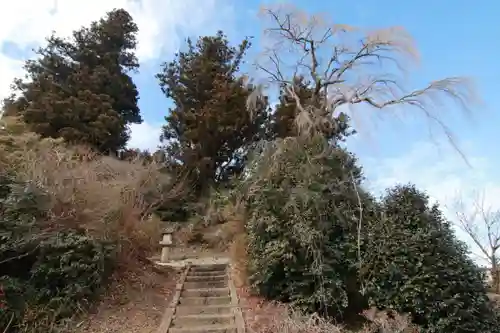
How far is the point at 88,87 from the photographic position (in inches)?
651

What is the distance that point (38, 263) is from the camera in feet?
20.5

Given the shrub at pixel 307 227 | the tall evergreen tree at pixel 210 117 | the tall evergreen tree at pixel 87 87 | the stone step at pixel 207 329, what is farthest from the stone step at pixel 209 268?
the tall evergreen tree at pixel 87 87

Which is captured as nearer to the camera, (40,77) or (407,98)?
(407,98)

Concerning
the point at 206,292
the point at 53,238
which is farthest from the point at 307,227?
the point at 53,238

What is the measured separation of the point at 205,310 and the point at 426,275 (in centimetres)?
374

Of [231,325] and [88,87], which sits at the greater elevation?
[88,87]

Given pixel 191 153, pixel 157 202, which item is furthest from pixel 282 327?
pixel 191 153

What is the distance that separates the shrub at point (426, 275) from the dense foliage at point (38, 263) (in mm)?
4686

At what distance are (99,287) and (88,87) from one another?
38.4ft

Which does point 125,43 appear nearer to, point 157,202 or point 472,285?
point 157,202

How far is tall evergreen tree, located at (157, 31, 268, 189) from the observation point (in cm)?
1553

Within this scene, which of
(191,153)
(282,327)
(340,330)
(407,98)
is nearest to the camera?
(282,327)

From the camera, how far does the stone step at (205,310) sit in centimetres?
694

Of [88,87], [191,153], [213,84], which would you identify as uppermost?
[213,84]
